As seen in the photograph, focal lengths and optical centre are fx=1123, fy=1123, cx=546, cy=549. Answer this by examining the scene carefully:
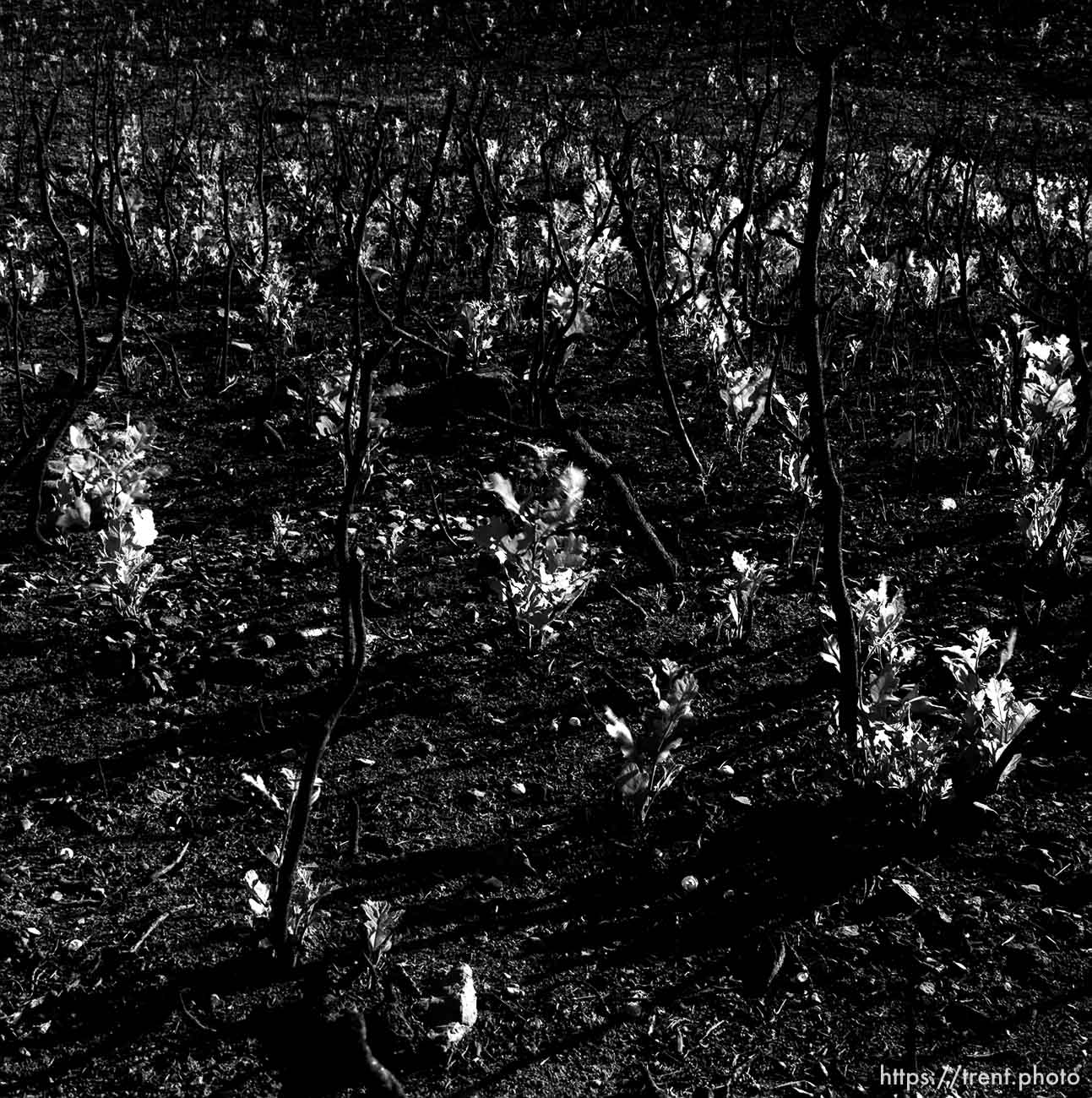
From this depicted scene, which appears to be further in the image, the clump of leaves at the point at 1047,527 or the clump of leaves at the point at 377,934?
the clump of leaves at the point at 1047,527

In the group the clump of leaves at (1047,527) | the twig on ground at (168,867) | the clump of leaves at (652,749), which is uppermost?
the clump of leaves at (1047,527)

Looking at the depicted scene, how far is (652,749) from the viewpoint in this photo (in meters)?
2.87

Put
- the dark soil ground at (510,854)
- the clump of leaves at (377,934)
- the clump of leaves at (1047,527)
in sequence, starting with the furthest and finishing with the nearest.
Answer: the clump of leaves at (1047,527) < the clump of leaves at (377,934) < the dark soil ground at (510,854)

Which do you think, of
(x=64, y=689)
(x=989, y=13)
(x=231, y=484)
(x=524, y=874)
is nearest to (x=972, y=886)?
(x=524, y=874)

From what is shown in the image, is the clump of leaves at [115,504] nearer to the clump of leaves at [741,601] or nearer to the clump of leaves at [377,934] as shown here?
the clump of leaves at [377,934]

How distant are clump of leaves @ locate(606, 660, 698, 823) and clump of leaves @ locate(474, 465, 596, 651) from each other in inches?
25.7

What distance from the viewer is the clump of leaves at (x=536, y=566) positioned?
11.6ft

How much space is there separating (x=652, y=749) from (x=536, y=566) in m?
0.89

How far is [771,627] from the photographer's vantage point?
369 centimetres

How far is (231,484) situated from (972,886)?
10.5 ft

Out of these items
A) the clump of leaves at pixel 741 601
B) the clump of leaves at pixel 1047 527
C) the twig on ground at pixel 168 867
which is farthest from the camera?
the clump of leaves at pixel 1047 527

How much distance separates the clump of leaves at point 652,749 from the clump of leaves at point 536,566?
0.65m

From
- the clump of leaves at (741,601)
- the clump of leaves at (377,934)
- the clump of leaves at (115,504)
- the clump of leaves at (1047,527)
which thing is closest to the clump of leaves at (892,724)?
the clump of leaves at (741,601)

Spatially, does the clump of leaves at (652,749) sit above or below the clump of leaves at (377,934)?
above
